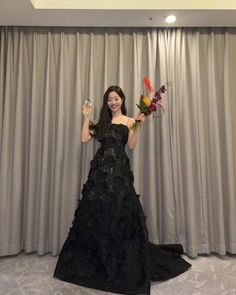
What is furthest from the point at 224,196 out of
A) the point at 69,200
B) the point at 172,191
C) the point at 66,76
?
the point at 66,76

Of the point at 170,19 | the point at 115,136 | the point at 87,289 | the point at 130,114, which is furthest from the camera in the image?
the point at 130,114

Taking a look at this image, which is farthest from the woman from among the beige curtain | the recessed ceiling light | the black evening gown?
the recessed ceiling light

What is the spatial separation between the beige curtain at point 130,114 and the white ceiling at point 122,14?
0.16 meters

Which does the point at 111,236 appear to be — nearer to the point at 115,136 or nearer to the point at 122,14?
the point at 115,136

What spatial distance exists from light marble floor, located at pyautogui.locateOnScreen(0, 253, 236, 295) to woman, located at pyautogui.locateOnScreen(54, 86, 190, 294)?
0.08 metres

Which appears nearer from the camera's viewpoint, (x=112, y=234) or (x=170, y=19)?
(x=112, y=234)

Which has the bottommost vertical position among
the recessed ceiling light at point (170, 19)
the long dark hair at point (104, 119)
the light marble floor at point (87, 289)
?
the light marble floor at point (87, 289)

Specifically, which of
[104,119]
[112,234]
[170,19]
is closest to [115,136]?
[104,119]

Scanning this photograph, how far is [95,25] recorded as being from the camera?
8.59ft

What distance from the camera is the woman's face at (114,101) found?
2312 mm

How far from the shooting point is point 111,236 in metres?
2.09

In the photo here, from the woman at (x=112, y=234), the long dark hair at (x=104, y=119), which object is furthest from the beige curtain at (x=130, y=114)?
the woman at (x=112, y=234)

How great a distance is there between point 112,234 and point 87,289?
0.44 metres

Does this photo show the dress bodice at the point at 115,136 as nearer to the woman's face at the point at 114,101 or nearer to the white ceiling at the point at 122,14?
the woman's face at the point at 114,101
